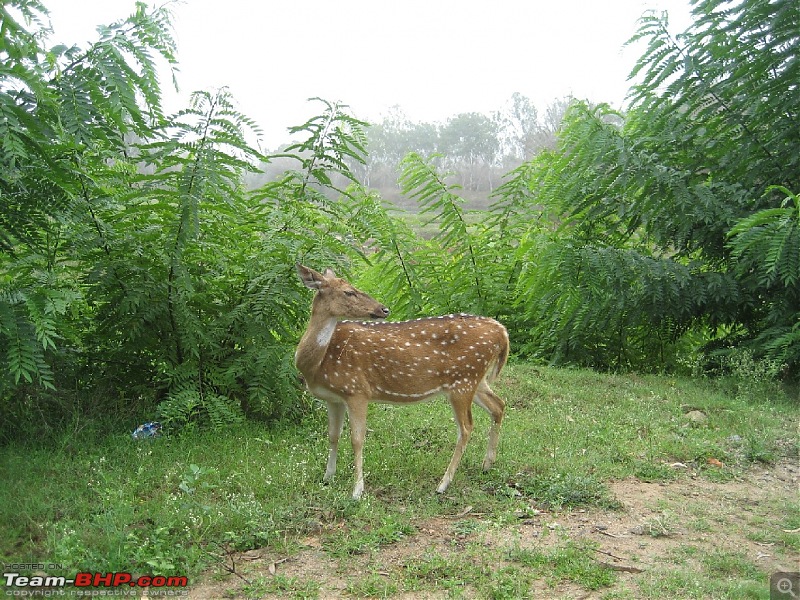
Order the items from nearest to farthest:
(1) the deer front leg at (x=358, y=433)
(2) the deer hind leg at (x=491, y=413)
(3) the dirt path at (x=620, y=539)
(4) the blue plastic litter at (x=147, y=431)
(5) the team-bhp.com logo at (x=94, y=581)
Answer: (5) the team-bhp.com logo at (x=94, y=581) → (3) the dirt path at (x=620, y=539) → (1) the deer front leg at (x=358, y=433) → (2) the deer hind leg at (x=491, y=413) → (4) the blue plastic litter at (x=147, y=431)

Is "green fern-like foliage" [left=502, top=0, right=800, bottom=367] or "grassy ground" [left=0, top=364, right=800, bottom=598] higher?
"green fern-like foliage" [left=502, top=0, right=800, bottom=367]

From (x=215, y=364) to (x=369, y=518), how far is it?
7.29 ft

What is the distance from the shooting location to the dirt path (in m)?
3.79

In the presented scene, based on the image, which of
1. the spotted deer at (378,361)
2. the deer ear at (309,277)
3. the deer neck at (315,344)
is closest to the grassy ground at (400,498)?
the spotted deer at (378,361)

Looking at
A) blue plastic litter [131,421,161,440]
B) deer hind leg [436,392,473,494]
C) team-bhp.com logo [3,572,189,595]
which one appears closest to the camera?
team-bhp.com logo [3,572,189,595]

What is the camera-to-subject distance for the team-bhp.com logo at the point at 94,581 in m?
3.56

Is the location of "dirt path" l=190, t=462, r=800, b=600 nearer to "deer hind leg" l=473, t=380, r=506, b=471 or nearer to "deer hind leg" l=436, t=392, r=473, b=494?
"deer hind leg" l=436, t=392, r=473, b=494

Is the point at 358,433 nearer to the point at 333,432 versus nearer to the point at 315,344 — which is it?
the point at 333,432

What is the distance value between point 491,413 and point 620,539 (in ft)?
5.02

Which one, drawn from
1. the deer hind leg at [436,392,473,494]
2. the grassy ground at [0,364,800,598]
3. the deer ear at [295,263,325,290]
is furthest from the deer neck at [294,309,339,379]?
the deer hind leg at [436,392,473,494]

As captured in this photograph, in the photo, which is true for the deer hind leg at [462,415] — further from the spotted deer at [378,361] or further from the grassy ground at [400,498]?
the grassy ground at [400,498]

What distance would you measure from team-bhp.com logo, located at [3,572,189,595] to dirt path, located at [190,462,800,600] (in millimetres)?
157

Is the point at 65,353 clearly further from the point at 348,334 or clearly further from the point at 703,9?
the point at 703,9

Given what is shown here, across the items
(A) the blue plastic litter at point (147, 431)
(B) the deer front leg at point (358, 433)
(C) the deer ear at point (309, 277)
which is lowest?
(A) the blue plastic litter at point (147, 431)
